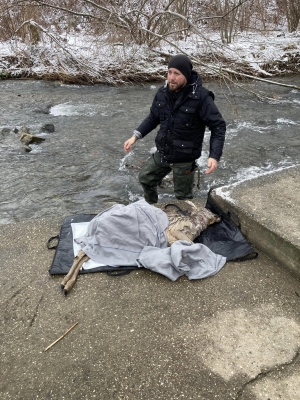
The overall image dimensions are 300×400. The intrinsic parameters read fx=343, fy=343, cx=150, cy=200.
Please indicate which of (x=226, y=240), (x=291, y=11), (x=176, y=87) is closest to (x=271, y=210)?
(x=226, y=240)

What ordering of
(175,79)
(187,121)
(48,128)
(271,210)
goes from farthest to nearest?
(48,128) < (187,121) < (175,79) < (271,210)

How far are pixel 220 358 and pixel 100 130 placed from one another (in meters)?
6.26

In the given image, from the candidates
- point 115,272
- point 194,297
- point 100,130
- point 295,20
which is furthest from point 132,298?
point 295,20

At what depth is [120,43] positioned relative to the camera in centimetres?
1120

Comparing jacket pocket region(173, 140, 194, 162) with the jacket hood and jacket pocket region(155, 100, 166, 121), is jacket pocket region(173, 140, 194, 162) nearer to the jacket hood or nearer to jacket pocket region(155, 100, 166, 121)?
jacket pocket region(155, 100, 166, 121)

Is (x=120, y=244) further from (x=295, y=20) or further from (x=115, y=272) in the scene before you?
(x=295, y=20)

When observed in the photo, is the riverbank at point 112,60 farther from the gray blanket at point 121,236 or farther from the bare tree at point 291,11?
the gray blanket at point 121,236

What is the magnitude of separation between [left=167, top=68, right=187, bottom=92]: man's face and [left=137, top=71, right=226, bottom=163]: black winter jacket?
A: 0.21 ft

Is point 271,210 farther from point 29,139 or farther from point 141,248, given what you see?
point 29,139

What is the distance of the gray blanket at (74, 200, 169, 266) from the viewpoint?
2.89m

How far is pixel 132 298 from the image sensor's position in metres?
2.62

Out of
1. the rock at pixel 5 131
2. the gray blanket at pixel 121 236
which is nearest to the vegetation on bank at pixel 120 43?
the rock at pixel 5 131

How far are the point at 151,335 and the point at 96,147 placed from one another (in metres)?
5.09

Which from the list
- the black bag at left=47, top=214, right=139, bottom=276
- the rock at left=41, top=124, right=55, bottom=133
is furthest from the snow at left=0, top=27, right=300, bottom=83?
the black bag at left=47, top=214, right=139, bottom=276
